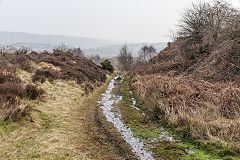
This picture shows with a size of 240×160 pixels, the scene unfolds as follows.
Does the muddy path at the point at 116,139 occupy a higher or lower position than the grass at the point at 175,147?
lower

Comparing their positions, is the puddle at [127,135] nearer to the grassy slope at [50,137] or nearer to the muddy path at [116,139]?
the muddy path at [116,139]

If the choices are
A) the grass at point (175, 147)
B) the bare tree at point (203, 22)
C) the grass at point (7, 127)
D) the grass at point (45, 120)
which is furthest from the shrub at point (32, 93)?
the bare tree at point (203, 22)

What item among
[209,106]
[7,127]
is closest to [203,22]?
[209,106]

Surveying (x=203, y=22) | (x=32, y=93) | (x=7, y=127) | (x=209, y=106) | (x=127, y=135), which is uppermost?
(x=203, y=22)

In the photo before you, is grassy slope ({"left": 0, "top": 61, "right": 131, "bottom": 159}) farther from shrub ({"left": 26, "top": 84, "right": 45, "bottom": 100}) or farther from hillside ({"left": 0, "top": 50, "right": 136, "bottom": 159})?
shrub ({"left": 26, "top": 84, "right": 45, "bottom": 100})

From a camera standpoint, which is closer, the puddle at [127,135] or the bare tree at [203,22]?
the puddle at [127,135]

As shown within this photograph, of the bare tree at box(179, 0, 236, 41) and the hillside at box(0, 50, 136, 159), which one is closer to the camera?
the hillside at box(0, 50, 136, 159)

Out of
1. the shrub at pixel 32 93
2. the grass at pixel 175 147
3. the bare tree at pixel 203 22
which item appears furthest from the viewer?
the bare tree at pixel 203 22

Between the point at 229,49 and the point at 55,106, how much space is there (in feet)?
46.0

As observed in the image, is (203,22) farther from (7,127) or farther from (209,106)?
(7,127)

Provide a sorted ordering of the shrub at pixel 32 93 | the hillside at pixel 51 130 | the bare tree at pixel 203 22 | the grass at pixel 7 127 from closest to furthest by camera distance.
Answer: the hillside at pixel 51 130
the grass at pixel 7 127
the shrub at pixel 32 93
the bare tree at pixel 203 22

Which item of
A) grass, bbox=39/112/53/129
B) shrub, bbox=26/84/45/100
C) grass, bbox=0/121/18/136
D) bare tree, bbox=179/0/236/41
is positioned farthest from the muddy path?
bare tree, bbox=179/0/236/41

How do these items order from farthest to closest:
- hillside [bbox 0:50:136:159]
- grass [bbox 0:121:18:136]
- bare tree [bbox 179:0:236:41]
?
bare tree [bbox 179:0:236:41] → grass [bbox 0:121:18:136] → hillside [bbox 0:50:136:159]

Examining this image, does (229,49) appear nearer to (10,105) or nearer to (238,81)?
(238,81)
